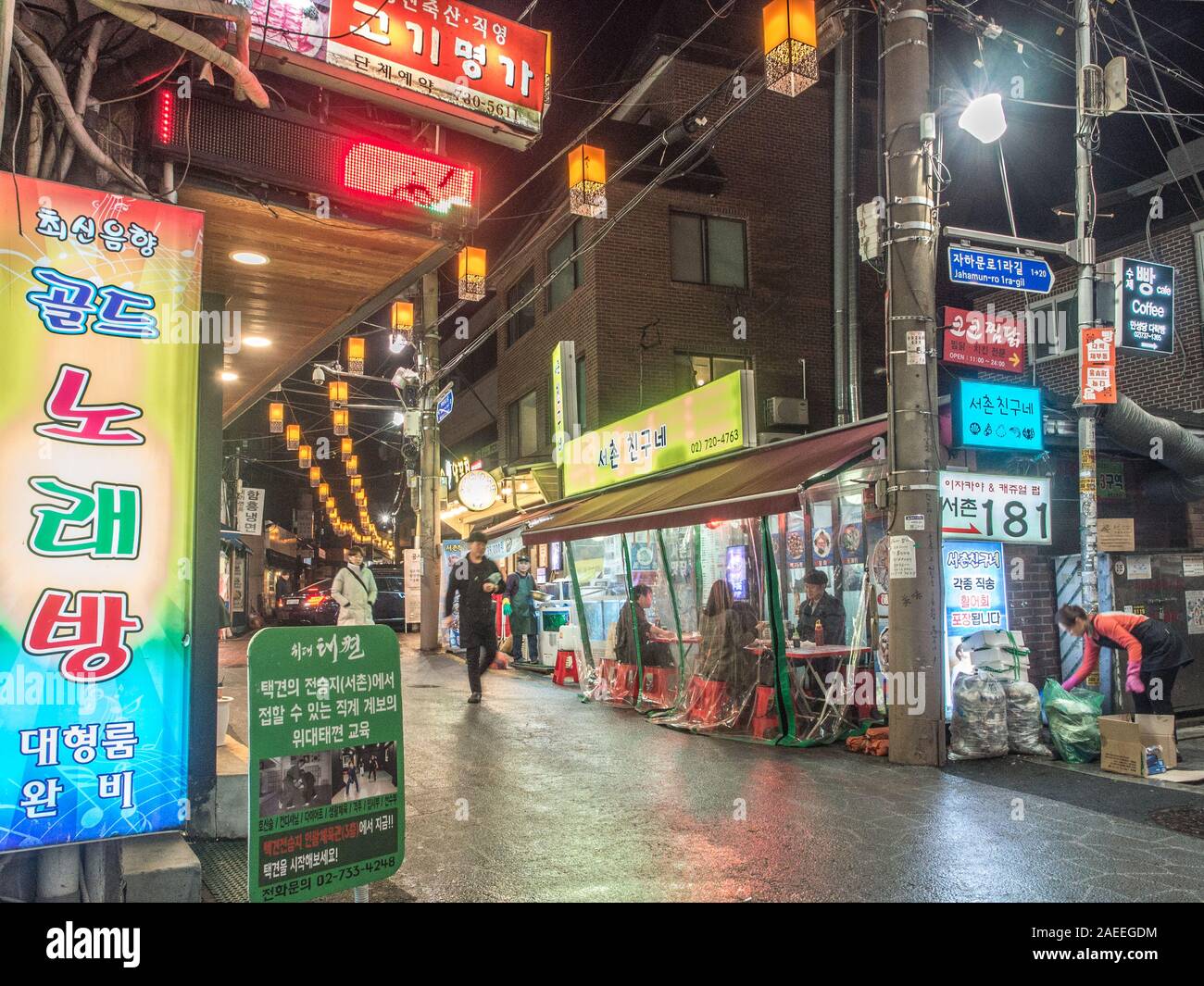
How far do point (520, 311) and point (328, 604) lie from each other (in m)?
9.84

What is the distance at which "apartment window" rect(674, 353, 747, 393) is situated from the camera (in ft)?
61.6

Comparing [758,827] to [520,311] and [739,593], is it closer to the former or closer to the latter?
[739,593]

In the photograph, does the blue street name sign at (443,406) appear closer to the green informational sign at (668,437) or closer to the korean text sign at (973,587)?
the green informational sign at (668,437)

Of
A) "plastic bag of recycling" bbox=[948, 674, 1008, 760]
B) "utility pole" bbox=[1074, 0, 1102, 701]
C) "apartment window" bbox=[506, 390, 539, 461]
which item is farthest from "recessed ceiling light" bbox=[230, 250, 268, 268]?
"apartment window" bbox=[506, 390, 539, 461]

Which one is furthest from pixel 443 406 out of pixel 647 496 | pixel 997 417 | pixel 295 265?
pixel 295 265

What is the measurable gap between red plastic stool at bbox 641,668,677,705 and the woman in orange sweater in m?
4.85

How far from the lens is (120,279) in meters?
4.56

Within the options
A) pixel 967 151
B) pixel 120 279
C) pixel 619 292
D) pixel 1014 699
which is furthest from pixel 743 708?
pixel 967 151

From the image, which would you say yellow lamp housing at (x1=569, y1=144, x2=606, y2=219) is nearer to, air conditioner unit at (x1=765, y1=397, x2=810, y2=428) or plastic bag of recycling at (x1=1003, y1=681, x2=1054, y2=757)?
air conditioner unit at (x1=765, y1=397, x2=810, y2=428)

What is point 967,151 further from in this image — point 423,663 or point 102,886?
point 102,886

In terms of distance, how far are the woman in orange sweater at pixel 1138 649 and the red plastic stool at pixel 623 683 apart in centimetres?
565

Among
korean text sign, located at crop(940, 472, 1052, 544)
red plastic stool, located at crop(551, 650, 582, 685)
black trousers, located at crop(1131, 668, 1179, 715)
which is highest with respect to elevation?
korean text sign, located at crop(940, 472, 1052, 544)

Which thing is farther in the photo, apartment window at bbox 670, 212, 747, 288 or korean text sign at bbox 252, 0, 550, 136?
apartment window at bbox 670, 212, 747, 288

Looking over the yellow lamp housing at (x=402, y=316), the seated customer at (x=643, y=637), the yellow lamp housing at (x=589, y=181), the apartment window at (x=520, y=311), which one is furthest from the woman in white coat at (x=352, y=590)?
the apartment window at (x=520, y=311)
